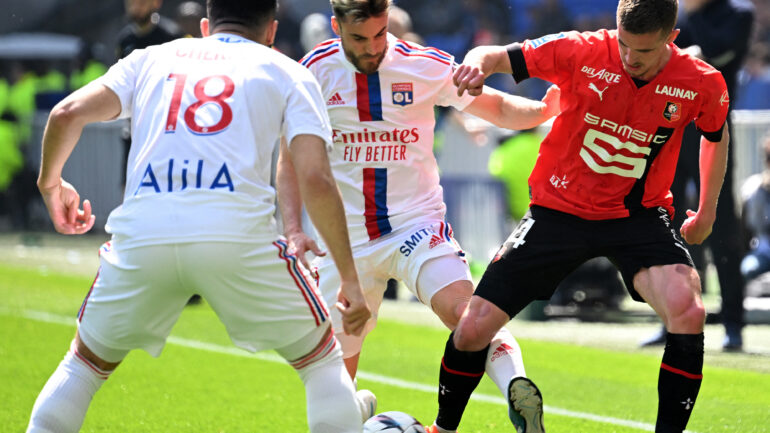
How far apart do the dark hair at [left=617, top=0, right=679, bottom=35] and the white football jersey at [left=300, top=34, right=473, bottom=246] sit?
0.95 m

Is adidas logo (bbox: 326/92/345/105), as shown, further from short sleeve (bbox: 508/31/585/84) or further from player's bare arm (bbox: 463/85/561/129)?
short sleeve (bbox: 508/31/585/84)

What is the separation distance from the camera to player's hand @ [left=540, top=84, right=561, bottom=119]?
5691 millimetres

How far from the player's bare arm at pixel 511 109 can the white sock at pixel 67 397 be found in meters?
2.35

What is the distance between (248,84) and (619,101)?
76.4 inches

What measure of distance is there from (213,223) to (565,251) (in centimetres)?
197

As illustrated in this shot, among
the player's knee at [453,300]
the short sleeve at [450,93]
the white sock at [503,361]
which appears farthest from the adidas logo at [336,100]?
the white sock at [503,361]

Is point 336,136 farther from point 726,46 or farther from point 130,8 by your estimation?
point 130,8

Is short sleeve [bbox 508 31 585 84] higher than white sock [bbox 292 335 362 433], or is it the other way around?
short sleeve [bbox 508 31 585 84]

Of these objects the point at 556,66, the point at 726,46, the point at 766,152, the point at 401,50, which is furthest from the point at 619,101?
the point at 766,152

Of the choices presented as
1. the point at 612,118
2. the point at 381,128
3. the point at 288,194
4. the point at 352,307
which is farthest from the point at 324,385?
the point at 612,118

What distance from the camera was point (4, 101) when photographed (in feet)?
64.3

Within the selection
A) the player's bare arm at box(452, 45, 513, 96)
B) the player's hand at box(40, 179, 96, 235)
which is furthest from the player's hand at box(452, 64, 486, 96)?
the player's hand at box(40, 179, 96, 235)

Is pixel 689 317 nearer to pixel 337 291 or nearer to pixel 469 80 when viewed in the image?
pixel 469 80

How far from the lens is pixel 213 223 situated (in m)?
4.25
